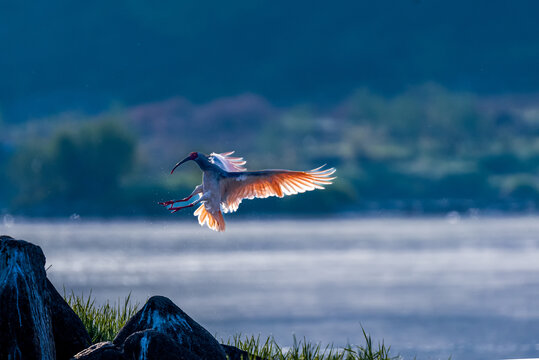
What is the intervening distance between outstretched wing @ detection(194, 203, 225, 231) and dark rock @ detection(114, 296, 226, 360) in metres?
0.75

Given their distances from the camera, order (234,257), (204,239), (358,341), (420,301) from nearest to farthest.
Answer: (358,341) < (420,301) < (234,257) < (204,239)

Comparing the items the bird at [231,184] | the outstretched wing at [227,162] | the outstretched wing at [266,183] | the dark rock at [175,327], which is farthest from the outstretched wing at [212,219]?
the dark rock at [175,327]

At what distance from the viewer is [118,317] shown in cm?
880

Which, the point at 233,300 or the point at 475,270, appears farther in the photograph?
the point at 475,270

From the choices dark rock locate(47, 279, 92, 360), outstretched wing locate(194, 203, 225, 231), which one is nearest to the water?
dark rock locate(47, 279, 92, 360)

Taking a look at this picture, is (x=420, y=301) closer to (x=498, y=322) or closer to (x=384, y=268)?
(x=498, y=322)

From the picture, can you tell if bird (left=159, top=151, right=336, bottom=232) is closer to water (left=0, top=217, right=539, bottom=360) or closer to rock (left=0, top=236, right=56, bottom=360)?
rock (left=0, top=236, right=56, bottom=360)

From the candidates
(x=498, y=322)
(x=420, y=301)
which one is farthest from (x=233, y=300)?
(x=498, y=322)

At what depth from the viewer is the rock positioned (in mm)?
6238

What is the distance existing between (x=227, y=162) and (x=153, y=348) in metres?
1.54

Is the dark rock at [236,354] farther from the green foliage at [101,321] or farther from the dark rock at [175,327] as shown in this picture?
the green foliage at [101,321]

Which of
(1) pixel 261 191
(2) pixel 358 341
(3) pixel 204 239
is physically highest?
(3) pixel 204 239

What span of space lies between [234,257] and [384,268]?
1105 cm

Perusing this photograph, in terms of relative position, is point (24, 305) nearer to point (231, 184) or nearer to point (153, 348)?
point (153, 348)
